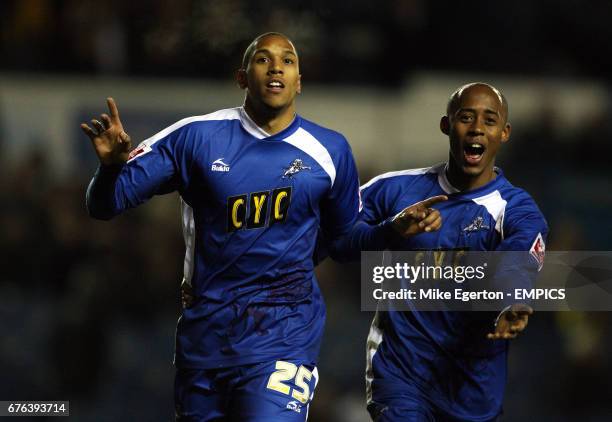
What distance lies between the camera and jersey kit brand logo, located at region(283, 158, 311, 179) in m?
5.00

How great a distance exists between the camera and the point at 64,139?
10.9m

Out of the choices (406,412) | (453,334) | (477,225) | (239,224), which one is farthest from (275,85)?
(406,412)

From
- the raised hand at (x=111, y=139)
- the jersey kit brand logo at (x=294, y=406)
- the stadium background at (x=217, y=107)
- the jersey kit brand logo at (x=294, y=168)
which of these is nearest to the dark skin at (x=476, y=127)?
the jersey kit brand logo at (x=294, y=168)

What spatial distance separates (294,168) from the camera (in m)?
5.02

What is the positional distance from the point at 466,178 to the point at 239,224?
3.75ft

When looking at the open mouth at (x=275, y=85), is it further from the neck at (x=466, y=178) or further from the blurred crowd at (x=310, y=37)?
the blurred crowd at (x=310, y=37)

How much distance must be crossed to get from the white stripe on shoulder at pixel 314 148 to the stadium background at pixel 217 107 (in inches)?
147

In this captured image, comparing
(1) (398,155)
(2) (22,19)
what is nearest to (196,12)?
(2) (22,19)

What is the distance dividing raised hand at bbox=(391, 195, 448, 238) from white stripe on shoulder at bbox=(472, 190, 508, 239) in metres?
0.39

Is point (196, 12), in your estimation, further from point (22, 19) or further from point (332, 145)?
point (332, 145)

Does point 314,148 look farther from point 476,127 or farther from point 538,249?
point 538,249

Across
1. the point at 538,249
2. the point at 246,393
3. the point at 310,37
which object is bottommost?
the point at 246,393

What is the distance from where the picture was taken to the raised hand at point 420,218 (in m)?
4.95

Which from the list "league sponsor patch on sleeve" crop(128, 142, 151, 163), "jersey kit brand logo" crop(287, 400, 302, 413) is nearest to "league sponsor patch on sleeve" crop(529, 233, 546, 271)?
"jersey kit brand logo" crop(287, 400, 302, 413)
